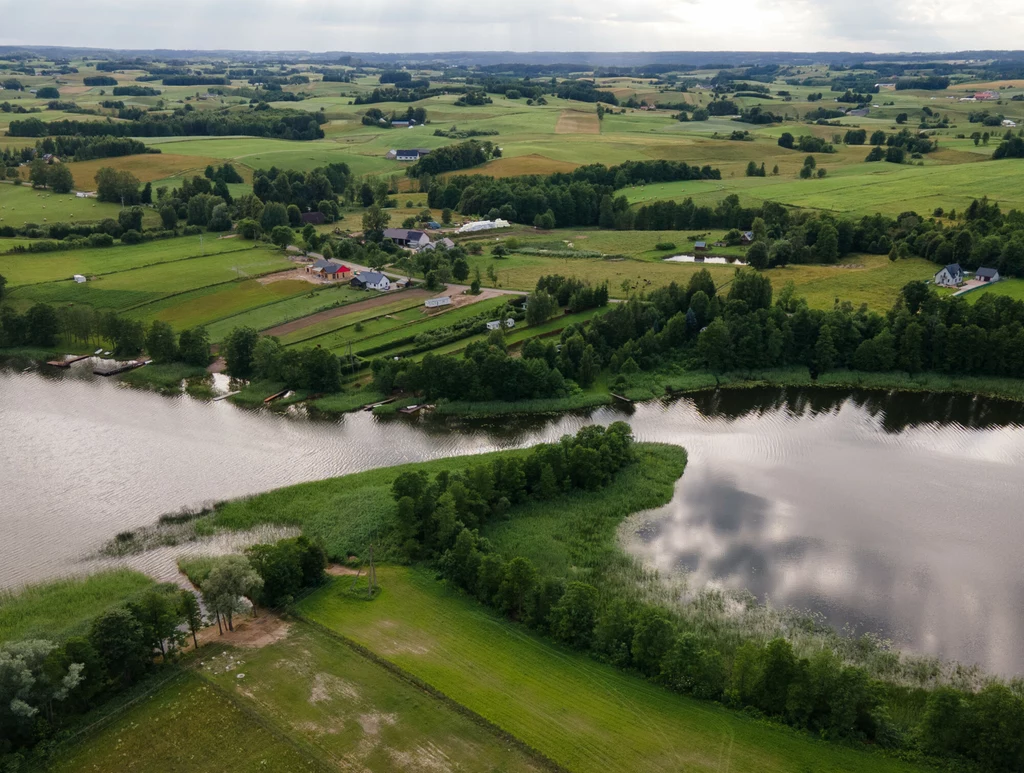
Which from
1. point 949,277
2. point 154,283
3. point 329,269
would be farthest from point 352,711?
point 949,277

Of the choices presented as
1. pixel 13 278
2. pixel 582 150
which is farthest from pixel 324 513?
pixel 582 150

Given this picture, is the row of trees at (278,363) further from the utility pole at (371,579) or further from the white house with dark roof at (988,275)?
the white house with dark roof at (988,275)

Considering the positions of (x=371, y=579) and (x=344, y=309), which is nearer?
(x=371, y=579)

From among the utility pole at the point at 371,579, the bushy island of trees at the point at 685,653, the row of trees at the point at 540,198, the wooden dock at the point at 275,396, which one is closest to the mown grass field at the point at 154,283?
the wooden dock at the point at 275,396

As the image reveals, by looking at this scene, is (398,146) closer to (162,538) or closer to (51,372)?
(51,372)

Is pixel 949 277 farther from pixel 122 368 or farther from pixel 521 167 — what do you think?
pixel 122 368

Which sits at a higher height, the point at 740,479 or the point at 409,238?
the point at 409,238
